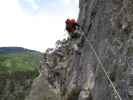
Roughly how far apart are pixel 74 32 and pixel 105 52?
341 inches

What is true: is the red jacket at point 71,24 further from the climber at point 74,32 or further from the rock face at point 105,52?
the rock face at point 105,52

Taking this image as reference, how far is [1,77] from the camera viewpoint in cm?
17212

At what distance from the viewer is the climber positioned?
2333 cm

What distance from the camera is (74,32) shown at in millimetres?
24781

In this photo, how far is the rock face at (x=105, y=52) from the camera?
13.8 metres

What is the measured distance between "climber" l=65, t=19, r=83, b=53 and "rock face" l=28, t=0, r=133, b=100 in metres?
0.44

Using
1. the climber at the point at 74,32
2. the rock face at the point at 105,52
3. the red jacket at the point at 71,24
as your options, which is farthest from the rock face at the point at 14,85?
the rock face at the point at 105,52

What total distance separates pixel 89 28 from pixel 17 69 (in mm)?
178662

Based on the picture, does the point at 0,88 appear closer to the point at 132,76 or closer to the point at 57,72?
the point at 57,72

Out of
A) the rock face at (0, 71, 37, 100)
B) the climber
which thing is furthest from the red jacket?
the rock face at (0, 71, 37, 100)

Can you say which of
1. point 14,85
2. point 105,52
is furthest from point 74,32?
point 14,85

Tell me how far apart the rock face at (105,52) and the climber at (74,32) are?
44cm

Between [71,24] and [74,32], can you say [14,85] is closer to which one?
[74,32]

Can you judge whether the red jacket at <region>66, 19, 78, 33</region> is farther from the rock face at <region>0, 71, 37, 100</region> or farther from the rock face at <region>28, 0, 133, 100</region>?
the rock face at <region>0, 71, 37, 100</region>
